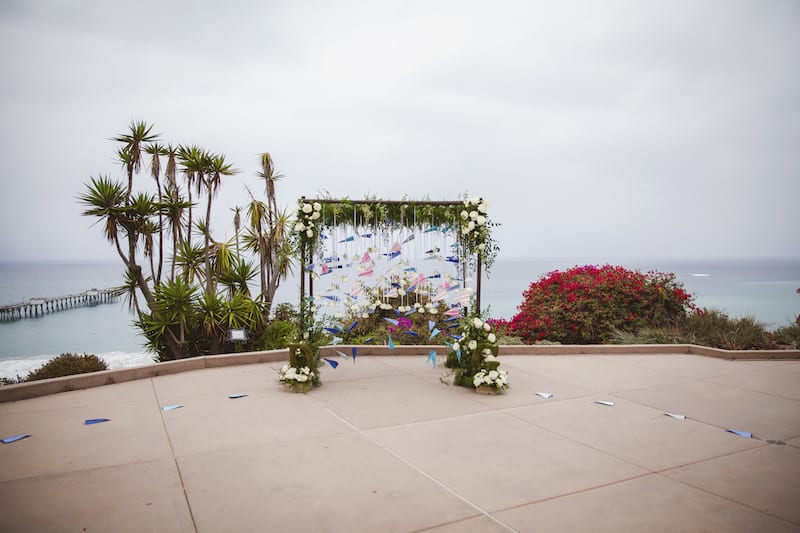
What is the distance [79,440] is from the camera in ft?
13.2

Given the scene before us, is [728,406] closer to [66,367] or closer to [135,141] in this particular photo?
[66,367]

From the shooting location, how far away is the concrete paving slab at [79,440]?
3547 millimetres

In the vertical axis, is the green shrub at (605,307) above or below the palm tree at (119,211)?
below

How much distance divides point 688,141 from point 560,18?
37.1 meters

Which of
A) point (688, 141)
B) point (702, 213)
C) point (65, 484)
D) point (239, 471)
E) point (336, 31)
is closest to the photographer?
point (65, 484)

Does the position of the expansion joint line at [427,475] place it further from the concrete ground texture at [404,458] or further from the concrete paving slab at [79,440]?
the concrete paving slab at [79,440]

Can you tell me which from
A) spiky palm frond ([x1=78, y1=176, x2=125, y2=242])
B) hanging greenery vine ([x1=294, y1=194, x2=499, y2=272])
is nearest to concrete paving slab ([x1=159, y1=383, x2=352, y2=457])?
hanging greenery vine ([x1=294, y1=194, x2=499, y2=272])

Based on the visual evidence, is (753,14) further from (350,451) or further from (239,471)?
(239,471)

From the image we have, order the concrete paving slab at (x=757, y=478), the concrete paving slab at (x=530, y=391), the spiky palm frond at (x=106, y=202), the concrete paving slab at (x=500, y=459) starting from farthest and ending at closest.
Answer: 1. the spiky palm frond at (x=106, y=202)
2. the concrete paving slab at (x=530, y=391)
3. the concrete paving slab at (x=500, y=459)
4. the concrete paving slab at (x=757, y=478)

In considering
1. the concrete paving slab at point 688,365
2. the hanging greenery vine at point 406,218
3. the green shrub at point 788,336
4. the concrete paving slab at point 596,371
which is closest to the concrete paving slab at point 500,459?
the concrete paving slab at point 596,371

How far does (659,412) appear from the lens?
4.90 metres

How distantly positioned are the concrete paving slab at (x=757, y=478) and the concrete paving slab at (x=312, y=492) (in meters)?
1.65

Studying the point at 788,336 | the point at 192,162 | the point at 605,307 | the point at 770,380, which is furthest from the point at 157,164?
the point at 788,336

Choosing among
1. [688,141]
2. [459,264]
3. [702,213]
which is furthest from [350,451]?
[702,213]
